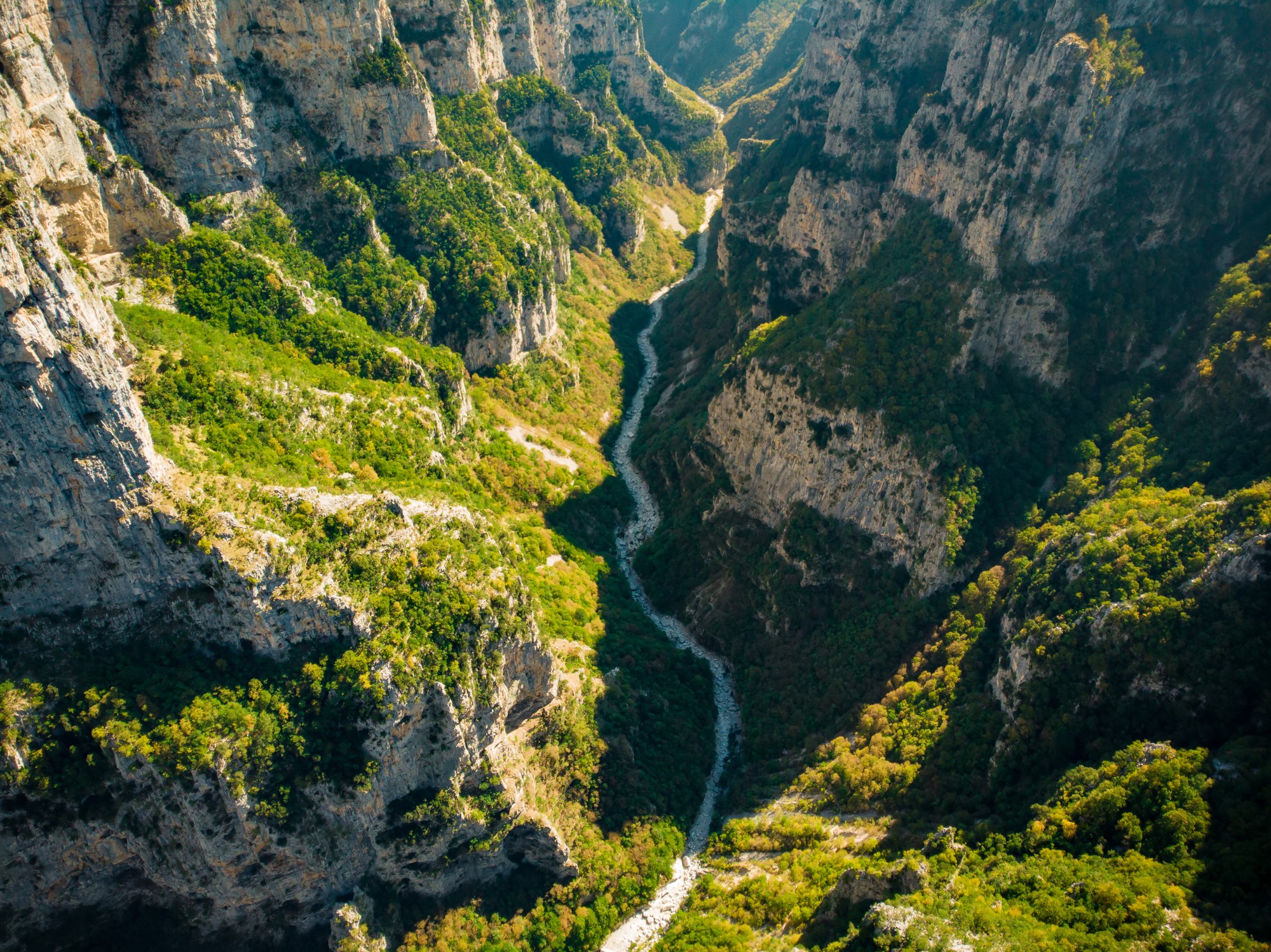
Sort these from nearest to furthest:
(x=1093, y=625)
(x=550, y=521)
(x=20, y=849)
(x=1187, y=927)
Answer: (x=1187, y=927) → (x=20, y=849) → (x=1093, y=625) → (x=550, y=521)

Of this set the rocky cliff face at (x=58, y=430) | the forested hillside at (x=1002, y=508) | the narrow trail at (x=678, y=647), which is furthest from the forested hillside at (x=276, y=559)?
the forested hillside at (x=1002, y=508)

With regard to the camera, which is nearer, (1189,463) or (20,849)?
(20,849)

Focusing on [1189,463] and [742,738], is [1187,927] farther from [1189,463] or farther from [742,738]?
[742,738]

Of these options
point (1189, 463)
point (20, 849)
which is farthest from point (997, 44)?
point (20, 849)

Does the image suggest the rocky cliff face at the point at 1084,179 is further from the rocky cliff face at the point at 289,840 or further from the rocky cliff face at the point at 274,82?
the rocky cliff face at the point at 274,82

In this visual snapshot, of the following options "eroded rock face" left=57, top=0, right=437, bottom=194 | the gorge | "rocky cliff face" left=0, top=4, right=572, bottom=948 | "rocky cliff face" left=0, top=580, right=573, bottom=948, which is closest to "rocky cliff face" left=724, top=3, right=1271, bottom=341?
the gorge
